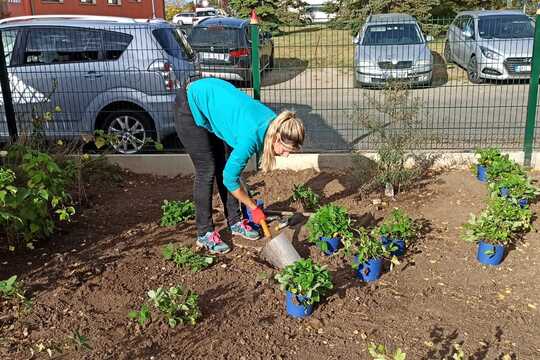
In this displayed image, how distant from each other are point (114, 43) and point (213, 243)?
3285 millimetres

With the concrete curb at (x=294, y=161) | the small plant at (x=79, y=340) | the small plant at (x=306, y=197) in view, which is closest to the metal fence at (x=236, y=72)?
the concrete curb at (x=294, y=161)

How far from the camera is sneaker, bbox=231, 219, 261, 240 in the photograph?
4574 millimetres

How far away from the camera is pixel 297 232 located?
468 centimetres

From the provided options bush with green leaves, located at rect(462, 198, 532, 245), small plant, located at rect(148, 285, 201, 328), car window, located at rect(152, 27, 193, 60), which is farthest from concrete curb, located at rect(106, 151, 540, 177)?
small plant, located at rect(148, 285, 201, 328)

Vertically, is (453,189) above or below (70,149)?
below

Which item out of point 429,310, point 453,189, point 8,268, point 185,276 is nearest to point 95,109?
point 8,268

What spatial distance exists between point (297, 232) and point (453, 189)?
186 centimetres

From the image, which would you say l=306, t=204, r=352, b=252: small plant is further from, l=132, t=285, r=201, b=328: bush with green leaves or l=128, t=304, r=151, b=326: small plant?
l=128, t=304, r=151, b=326: small plant

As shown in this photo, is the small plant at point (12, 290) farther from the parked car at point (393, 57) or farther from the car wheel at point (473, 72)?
the car wheel at point (473, 72)

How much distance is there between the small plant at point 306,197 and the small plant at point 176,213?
1002mm

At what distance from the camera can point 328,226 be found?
4148 millimetres

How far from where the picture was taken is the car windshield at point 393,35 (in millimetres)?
6586

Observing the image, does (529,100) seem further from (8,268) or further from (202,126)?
(8,268)

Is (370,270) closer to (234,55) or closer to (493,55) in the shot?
(234,55)
